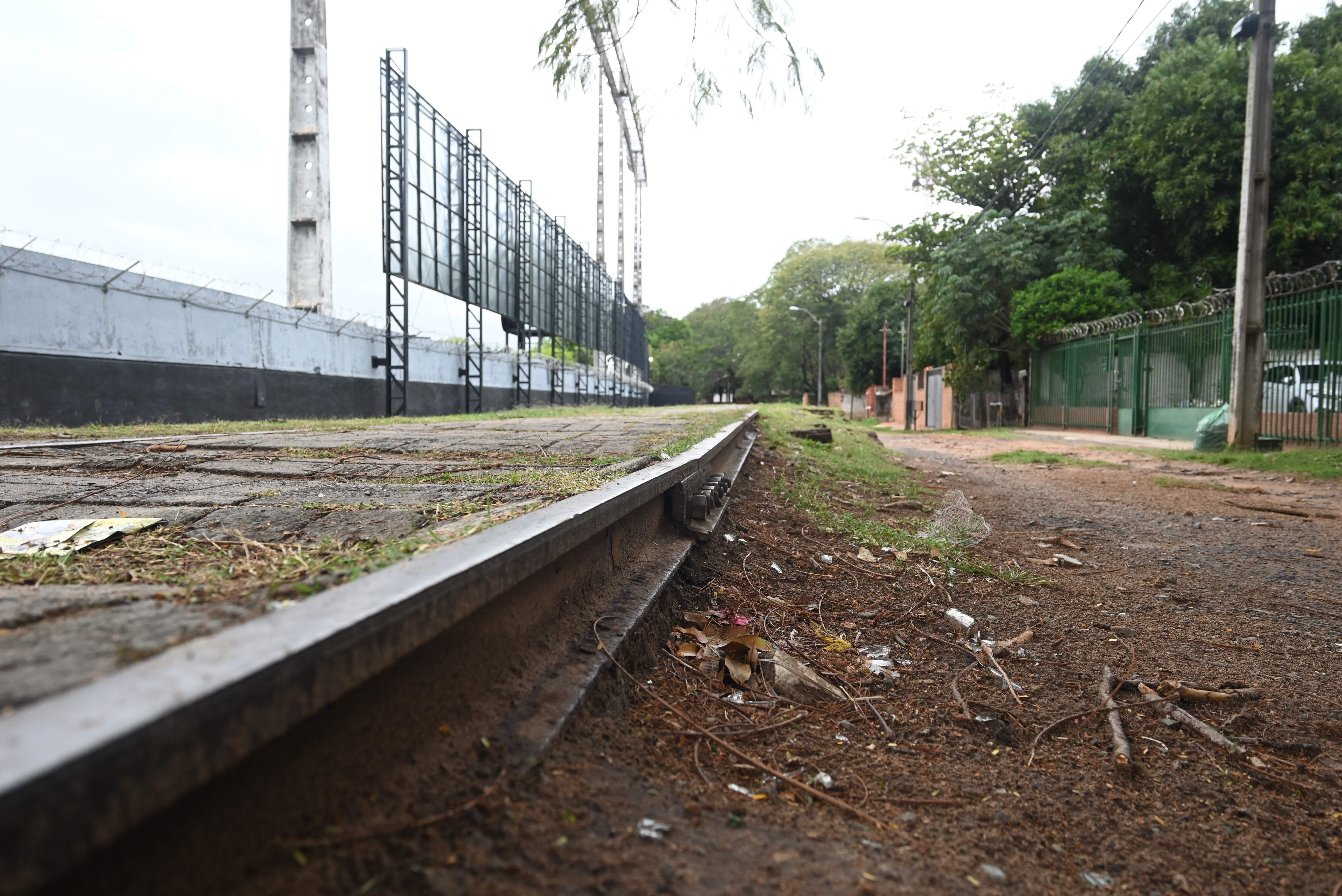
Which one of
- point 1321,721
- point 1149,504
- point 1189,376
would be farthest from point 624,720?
point 1189,376

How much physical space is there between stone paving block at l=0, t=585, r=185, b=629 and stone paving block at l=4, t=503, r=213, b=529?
791 mm

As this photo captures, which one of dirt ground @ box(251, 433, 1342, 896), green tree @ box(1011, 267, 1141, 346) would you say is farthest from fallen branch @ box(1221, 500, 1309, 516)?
green tree @ box(1011, 267, 1141, 346)

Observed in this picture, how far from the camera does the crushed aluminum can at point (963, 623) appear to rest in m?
2.91

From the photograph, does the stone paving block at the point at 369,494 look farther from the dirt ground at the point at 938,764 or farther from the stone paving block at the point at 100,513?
the dirt ground at the point at 938,764

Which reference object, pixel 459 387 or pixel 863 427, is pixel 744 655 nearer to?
pixel 459 387

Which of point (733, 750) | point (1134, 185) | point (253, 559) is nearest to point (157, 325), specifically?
point (253, 559)

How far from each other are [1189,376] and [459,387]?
15896 mm

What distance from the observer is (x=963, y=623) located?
118 inches

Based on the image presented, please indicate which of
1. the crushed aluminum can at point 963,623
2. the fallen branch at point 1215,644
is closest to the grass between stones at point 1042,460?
the fallen branch at point 1215,644

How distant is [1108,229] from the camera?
75.4 feet

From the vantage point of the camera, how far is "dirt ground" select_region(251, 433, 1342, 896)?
120 cm

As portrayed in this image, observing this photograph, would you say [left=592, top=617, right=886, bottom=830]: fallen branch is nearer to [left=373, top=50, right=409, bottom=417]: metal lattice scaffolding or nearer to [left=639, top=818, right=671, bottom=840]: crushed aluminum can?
[left=639, top=818, right=671, bottom=840]: crushed aluminum can

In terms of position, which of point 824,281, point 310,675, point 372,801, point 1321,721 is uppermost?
point 824,281

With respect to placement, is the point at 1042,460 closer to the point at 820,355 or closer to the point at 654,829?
the point at 654,829
